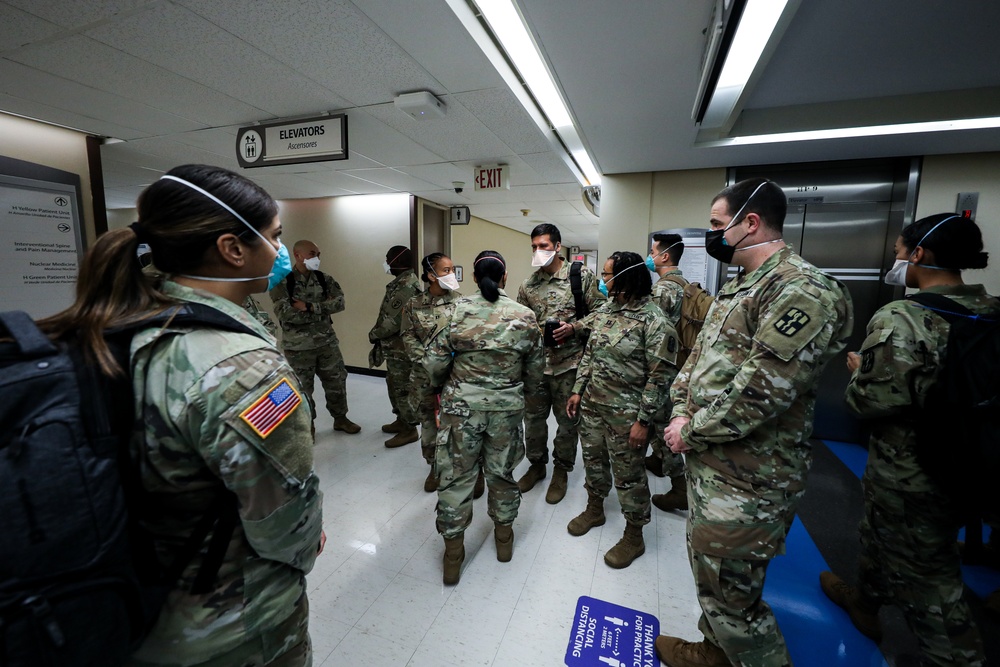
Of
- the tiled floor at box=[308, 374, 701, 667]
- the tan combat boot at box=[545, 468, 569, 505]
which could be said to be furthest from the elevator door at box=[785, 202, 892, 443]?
the tan combat boot at box=[545, 468, 569, 505]

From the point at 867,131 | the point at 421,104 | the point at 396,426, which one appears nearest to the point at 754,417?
the point at 421,104

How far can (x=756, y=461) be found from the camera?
1.36 metres

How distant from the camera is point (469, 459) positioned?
215cm

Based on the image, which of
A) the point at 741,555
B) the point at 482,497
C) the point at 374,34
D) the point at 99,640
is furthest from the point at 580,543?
the point at 374,34

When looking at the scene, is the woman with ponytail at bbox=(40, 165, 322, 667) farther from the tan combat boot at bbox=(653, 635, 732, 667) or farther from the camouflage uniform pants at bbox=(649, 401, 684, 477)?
the camouflage uniform pants at bbox=(649, 401, 684, 477)

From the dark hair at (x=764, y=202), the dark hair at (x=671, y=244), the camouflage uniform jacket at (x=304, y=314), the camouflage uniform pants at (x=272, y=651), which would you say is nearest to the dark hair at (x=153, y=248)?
the camouflage uniform pants at (x=272, y=651)

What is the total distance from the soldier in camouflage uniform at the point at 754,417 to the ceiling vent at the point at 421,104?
6.00ft

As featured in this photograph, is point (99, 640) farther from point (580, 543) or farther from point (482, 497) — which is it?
point (482, 497)

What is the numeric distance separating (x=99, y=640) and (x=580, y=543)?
7.51 feet

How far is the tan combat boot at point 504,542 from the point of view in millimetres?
2295

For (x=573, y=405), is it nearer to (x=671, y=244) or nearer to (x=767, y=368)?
(x=767, y=368)

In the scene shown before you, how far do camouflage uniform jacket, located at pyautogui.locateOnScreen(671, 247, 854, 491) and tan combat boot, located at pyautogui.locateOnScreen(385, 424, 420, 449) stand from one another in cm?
294

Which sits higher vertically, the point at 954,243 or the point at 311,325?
the point at 954,243

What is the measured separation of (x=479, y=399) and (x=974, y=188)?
4458mm
